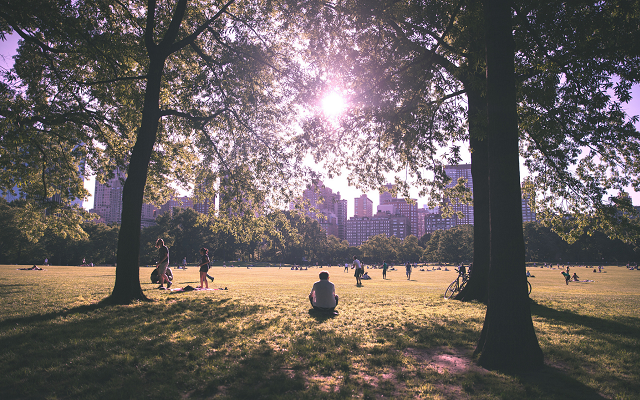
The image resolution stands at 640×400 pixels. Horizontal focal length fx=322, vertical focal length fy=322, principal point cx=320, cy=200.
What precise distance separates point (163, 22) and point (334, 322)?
14.6 m

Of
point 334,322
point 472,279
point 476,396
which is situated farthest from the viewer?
point 472,279

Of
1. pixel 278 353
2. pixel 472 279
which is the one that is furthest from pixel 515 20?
pixel 278 353

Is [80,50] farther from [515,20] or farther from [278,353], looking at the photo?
[515,20]

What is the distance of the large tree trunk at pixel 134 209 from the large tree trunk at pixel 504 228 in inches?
402

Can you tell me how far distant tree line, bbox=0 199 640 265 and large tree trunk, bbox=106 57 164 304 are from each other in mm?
49151

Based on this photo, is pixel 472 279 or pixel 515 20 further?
pixel 472 279

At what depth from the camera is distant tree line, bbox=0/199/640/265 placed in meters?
67.1

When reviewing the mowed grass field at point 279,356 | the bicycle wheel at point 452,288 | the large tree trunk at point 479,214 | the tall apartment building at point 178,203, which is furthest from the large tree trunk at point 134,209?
the bicycle wheel at point 452,288

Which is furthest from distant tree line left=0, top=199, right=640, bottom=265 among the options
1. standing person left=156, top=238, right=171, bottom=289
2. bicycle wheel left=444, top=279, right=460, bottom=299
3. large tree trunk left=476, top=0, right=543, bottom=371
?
large tree trunk left=476, top=0, right=543, bottom=371

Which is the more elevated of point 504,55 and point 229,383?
point 504,55

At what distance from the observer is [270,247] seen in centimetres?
10794

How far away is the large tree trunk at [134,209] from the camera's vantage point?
10398 mm

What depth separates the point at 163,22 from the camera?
47.0 feet

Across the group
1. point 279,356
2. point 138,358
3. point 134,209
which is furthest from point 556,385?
point 134,209
